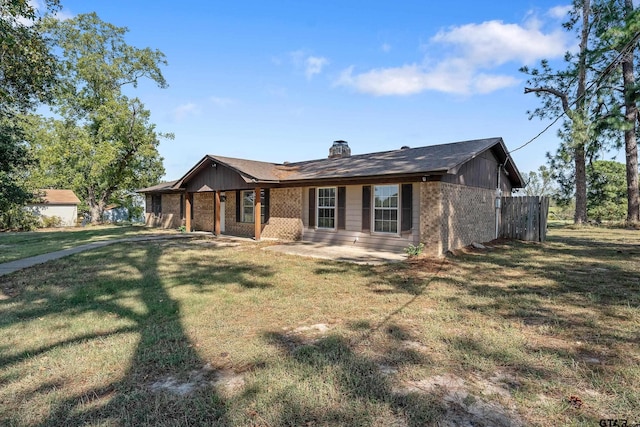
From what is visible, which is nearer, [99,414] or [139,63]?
[99,414]

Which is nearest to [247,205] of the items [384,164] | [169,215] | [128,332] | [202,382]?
[384,164]

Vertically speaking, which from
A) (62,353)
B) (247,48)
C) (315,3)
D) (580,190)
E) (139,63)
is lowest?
(62,353)

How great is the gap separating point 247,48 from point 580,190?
71.9 feet

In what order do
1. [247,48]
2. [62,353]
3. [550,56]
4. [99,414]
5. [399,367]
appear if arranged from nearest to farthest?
1. [99,414]
2. [399,367]
3. [62,353]
4. [247,48]
5. [550,56]

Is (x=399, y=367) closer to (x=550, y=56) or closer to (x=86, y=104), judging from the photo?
(x=550, y=56)

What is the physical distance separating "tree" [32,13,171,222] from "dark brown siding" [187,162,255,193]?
38.1 feet

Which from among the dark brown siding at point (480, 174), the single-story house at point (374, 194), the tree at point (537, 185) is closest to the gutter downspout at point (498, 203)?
the single-story house at point (374, 194)

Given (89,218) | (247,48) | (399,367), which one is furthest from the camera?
(89,218)

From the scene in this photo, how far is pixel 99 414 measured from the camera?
2535mm

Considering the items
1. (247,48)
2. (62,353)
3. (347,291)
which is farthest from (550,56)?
(62,353)

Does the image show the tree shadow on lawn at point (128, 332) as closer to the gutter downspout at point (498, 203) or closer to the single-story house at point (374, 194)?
the single-story house at point (374, 194)

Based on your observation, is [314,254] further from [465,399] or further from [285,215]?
[465,399]

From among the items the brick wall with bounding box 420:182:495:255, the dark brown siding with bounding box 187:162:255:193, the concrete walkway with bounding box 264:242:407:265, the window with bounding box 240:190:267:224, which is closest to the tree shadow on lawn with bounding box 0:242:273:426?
the concrete walkway with bounding box 264:242:407:265

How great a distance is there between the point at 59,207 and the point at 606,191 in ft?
155
